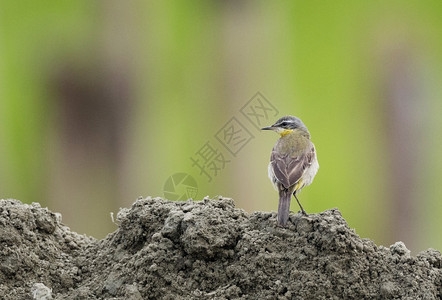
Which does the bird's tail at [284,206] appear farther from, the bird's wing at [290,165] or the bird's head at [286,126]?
the bird's head at [286,126]

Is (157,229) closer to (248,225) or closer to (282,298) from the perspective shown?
(248,225)

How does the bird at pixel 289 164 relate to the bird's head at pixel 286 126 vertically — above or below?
below

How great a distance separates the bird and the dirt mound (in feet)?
0.45

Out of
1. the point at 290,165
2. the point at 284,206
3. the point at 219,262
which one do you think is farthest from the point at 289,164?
the point at 219,262

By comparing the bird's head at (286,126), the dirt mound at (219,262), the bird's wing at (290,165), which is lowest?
the dirt mound at (219,262)

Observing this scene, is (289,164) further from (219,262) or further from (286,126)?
(219,262)

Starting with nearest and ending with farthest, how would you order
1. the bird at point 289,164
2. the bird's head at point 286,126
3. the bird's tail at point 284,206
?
the bird's tail at point 284,206 → the bird at point 289,164 → the bird's head at point 286,126

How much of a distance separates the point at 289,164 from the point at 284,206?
28 cm

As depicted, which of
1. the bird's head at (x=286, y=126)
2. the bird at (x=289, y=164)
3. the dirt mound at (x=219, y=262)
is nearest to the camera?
the dirt mound at (x=219, y=262)

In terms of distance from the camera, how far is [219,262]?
12.1ft

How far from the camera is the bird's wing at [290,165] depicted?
393cm

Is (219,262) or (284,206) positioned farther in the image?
(284,206)

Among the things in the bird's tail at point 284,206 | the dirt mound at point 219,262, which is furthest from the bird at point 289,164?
the dirt mound at point 219,262

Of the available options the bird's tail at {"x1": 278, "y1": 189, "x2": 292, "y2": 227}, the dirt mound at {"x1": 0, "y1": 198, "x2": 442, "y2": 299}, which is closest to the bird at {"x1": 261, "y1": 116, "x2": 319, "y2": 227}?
the bird's tail at {"x1": 278, "y1": 189, "x2": 292, "y2": 227}
